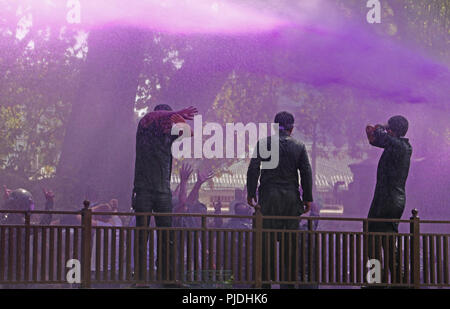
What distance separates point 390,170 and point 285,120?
155 centimetres

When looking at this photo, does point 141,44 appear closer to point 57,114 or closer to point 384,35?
point 57,114

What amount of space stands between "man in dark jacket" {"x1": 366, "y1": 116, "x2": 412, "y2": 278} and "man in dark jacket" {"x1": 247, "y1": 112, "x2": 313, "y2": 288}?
3.17 feet

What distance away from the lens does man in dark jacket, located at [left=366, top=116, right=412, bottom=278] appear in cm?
988

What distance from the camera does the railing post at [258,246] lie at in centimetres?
914

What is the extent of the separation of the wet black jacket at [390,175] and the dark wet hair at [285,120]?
1.13m

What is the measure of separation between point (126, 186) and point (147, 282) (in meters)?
15.8

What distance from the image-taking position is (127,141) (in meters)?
24.8

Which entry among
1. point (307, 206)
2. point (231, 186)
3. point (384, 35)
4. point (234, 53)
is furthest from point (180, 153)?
point (307, 206)

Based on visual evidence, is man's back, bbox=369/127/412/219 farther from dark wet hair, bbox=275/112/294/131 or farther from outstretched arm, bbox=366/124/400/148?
dark wet hair, bbox=275/112/294/131

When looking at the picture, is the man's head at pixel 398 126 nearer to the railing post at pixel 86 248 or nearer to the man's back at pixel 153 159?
the man's back at pixel 153 159

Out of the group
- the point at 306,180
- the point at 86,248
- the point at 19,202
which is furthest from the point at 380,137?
the point at 19,202

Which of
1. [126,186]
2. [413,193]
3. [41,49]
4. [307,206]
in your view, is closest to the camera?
[307,206]

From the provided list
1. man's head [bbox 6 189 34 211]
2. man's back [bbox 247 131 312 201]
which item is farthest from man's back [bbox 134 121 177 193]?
man's head [bbox 6 189 34 211]

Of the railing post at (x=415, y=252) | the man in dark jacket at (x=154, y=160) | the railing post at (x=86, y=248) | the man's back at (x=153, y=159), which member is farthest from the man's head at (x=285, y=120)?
the railing post at (x=86, y=248)
